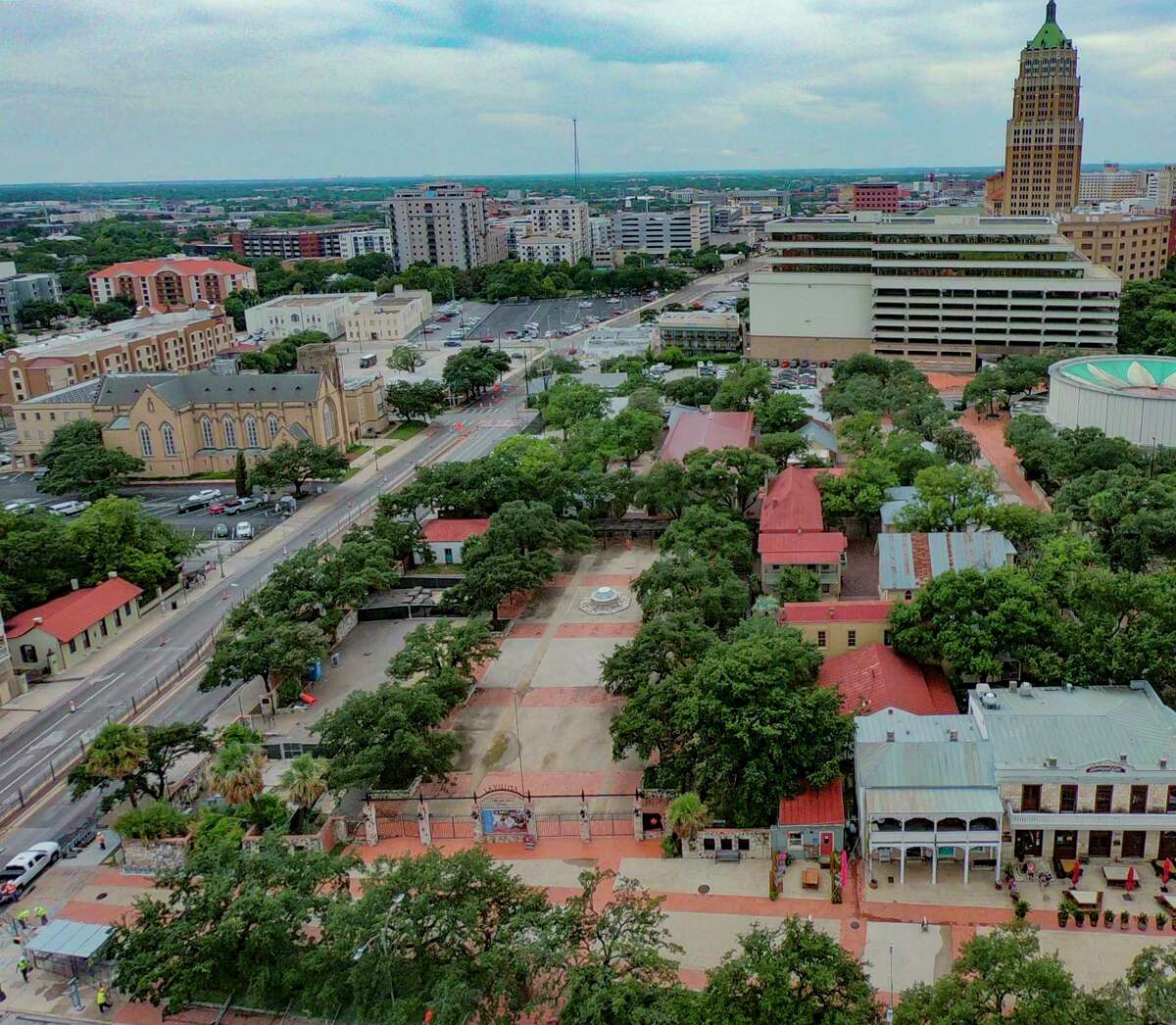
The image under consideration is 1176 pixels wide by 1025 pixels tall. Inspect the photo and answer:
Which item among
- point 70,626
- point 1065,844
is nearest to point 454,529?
point 70,626

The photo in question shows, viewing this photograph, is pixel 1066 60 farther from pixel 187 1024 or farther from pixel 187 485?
pixel 187 1024

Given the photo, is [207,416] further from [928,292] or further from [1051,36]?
[1051,36]

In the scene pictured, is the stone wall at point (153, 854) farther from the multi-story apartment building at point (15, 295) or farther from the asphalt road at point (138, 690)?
the multi-story apartment building at point (15, 295)

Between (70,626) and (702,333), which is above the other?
(702,333)

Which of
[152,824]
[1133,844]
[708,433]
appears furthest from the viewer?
[708,433]

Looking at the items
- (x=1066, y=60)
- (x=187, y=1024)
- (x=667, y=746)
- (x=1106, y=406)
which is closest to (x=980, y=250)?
(x=1106, y=406)

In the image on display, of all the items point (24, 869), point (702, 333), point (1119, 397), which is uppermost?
point (702, 333)
